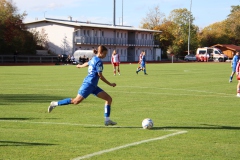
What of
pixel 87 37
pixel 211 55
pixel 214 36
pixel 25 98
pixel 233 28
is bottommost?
pixel 25 98

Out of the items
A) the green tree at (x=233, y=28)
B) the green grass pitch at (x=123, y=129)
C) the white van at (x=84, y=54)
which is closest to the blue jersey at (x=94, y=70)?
the green grass pitch at (x=123, y=129)

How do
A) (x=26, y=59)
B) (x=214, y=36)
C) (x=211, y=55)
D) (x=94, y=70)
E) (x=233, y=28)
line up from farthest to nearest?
(x=233, y=28)
(x=214, y=36)
(x=211, y=55)
(x=26, y=59)
(x=94, y=70)

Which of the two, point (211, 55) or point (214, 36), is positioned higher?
point (214, 36)

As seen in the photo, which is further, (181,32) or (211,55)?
(181,32)

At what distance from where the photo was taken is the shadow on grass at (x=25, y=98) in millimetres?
16812

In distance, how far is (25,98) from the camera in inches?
707

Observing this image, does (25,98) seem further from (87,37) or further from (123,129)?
(87,37)

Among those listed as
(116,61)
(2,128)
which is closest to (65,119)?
(2,128)

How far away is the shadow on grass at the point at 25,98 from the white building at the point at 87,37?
62.8m

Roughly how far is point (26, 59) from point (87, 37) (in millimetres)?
15862

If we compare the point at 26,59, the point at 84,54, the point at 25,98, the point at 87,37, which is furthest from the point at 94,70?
the point at 87,37

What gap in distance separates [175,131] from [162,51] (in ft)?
330

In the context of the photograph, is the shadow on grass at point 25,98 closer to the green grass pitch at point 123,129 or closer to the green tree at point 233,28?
the green grass pitch at point 123,129

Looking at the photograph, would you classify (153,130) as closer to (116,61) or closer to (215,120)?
(215,120)
